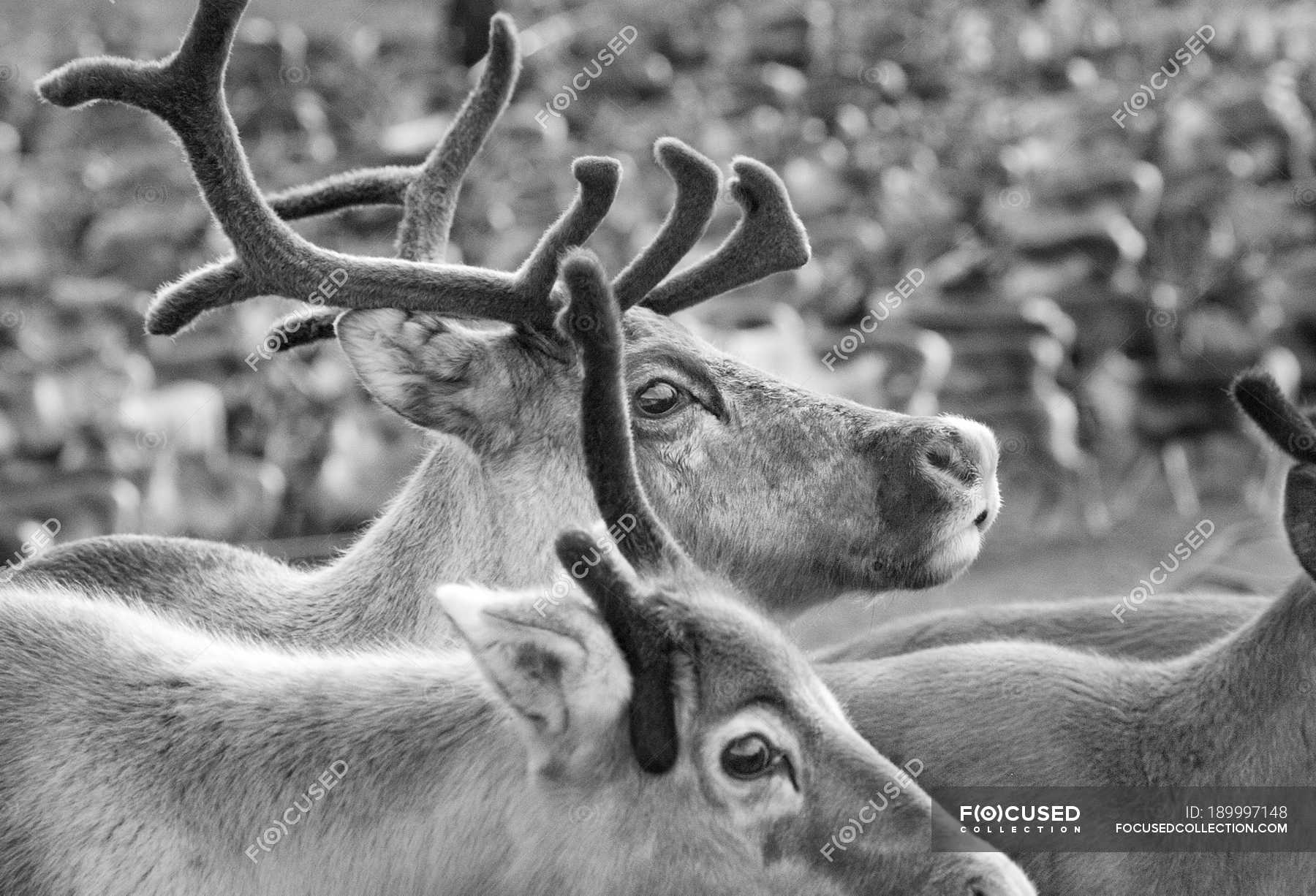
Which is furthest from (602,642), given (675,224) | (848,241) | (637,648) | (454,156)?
(848,241)

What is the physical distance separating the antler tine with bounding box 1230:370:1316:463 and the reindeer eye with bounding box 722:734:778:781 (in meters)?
1.63

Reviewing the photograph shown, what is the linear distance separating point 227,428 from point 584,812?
830 cm

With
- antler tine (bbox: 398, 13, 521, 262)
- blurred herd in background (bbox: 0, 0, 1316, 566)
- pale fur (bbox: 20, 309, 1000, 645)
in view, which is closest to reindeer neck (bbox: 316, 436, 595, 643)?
pale fur (bbox: 20, 309, 1000, 645)

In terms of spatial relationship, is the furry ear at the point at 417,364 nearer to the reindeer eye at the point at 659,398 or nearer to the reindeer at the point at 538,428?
the reindeer at the point at 538,428

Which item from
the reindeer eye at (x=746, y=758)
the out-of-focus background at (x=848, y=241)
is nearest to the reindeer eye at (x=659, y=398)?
the reindeer eye at (x=746, y=758)

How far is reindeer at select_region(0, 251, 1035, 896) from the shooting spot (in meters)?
2.92

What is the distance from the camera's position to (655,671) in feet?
9.69

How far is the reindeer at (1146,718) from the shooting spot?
3.83 m

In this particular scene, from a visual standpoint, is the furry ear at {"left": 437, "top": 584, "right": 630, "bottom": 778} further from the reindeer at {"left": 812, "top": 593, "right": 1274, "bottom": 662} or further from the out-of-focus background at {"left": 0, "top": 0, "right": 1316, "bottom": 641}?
the out-of-focus background at {"left": 0, "top": 0, "right": 1316, "bottom": 641}

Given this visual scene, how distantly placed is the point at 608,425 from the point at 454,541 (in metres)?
0.99
